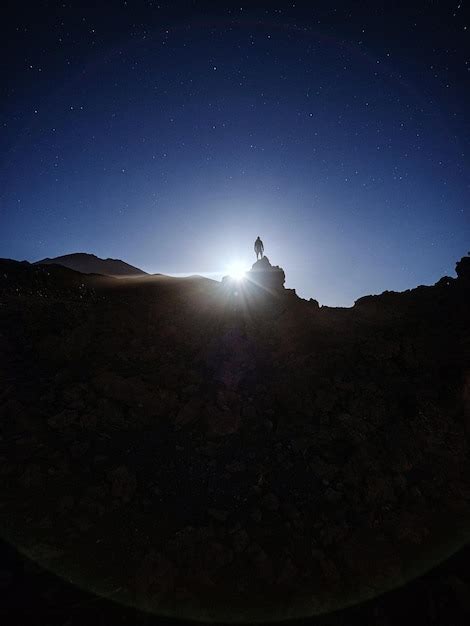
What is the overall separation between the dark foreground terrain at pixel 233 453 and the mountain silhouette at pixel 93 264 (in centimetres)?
6545

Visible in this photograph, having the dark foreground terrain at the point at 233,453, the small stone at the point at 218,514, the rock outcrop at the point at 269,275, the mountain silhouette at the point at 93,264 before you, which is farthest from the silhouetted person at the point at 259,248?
the mountain silhouette at the point at 93,264

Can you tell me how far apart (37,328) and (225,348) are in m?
6.04

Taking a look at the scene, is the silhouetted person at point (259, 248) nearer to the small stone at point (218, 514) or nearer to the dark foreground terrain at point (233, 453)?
the dark foreground terrain at point (233, 453)

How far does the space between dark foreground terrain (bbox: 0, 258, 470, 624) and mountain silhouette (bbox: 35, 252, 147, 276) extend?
65.4m

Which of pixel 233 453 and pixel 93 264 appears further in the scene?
pixel 93 264

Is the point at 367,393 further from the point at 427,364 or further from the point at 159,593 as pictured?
the point at 159,593

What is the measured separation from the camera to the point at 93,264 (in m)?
74.6

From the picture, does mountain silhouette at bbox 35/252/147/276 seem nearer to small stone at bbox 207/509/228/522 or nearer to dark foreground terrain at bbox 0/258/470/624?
dark foreground terrain at bbox 0/258/470/624

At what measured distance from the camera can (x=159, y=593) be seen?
420 cm

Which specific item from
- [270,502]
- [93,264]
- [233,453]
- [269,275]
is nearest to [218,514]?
[270,502]

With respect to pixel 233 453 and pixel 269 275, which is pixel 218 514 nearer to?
pixel 233 453

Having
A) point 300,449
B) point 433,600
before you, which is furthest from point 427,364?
point 433,600

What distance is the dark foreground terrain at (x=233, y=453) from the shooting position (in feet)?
15.0

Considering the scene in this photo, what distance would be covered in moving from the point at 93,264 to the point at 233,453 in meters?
78.1
